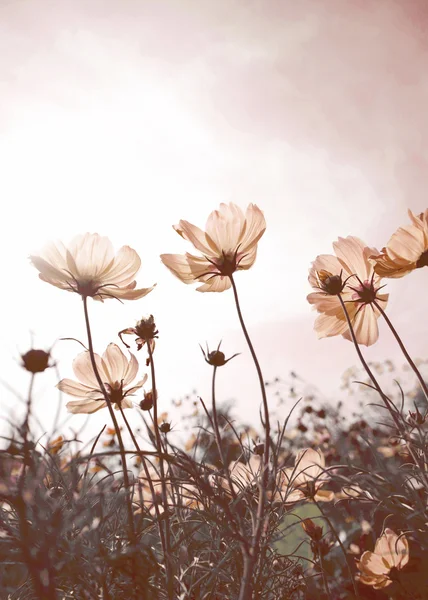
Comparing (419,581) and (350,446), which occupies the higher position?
(350,446)

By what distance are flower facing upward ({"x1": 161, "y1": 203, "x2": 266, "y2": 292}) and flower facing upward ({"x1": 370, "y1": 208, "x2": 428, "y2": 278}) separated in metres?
0.21

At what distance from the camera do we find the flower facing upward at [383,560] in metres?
0.74

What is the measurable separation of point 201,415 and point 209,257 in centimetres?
99

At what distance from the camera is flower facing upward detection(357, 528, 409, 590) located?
74cm

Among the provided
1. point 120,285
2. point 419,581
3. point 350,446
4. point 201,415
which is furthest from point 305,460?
point 350,446

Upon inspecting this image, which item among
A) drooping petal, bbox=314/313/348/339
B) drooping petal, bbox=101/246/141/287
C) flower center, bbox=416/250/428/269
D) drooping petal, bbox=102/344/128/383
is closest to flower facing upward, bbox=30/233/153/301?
drooping petal, bbox=101/246/141/287

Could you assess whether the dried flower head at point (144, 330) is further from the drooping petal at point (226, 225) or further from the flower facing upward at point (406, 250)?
the flower facing upward at point (406, 250)

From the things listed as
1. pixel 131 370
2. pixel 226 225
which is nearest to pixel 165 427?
pixel 131 370

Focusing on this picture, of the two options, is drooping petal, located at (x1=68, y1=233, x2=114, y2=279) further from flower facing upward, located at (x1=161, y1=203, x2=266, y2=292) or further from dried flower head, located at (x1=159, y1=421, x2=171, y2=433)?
dried flower head, located at (x1=159, y1=421, x2=171, y2=433)

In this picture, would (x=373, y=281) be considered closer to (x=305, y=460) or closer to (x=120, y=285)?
(x=305, y=460)

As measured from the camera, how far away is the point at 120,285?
0.79 meters

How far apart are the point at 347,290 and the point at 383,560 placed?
469mm

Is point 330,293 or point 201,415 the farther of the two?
point 201,415

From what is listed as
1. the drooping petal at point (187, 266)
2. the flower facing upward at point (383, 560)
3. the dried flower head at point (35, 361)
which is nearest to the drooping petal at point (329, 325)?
the drooping petal at point (187, 266)
